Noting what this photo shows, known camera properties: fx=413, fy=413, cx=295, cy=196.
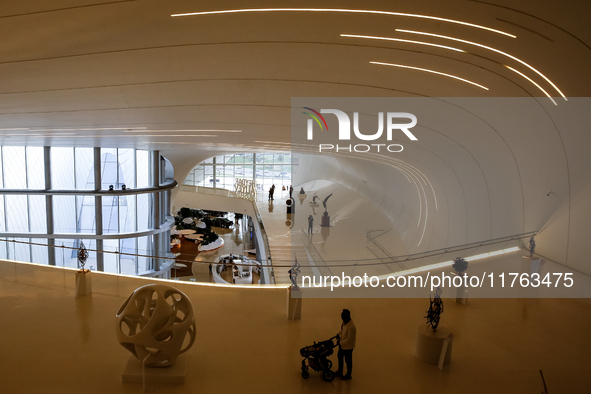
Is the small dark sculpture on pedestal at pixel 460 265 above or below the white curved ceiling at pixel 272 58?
below

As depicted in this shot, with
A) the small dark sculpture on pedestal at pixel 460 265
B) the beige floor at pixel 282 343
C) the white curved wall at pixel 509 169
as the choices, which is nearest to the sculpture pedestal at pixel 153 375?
the beige floor at pixel 282 343

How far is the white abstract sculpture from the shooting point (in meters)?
5.87

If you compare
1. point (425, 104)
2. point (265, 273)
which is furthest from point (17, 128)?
point (425, 104)

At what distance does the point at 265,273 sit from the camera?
16141 mm

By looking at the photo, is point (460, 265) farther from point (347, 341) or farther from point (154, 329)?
point (154, 329)

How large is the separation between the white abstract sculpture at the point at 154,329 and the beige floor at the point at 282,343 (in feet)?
1.44

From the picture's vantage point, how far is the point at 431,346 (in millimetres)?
6609

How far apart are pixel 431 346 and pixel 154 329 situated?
4.30 m

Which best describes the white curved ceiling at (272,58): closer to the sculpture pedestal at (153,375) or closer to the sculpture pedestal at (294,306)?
the sculpture pedestal at (294,306)

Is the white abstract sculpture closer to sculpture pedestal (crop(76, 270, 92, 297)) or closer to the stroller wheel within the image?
the stroller wheel

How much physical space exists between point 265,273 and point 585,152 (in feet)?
Answer: 36.2

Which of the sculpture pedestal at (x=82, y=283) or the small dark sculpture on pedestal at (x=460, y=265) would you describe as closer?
the sculpture pedestal at (x=82, y=283)

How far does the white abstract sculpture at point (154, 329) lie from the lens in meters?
5.87

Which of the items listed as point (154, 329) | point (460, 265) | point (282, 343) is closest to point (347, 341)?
point (282, 343)
